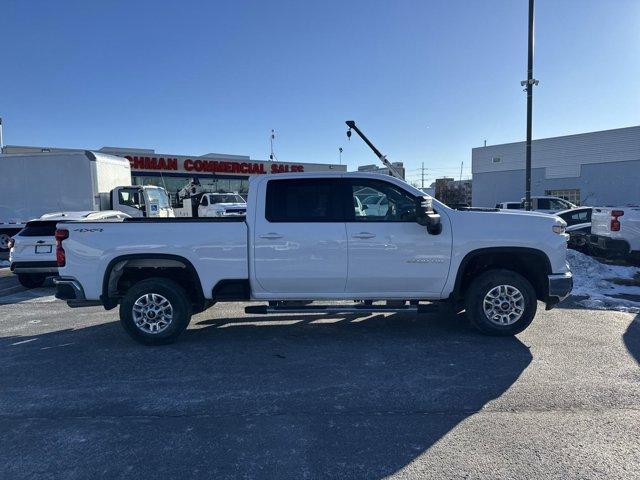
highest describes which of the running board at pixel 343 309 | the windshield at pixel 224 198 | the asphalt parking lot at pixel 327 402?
the windshield at pixel 224 198

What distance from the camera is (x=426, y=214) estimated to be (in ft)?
17.0

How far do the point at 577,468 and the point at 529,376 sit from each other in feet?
5.06

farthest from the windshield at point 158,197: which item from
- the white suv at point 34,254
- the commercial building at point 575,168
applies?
the commercial building at point 575,168

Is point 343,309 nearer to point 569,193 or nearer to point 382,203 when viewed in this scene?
point 382,203

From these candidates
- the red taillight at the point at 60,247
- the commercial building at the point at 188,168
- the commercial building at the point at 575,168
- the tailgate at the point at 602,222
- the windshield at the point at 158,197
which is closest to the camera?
the red taillight at the point at 60,247

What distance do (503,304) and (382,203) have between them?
77.1 inches

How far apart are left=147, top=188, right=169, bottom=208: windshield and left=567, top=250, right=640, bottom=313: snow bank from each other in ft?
44.6

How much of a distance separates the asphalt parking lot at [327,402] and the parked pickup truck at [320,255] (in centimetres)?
52

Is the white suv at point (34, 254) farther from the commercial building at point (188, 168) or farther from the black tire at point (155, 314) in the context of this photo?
the commercial building at point (188, 168)

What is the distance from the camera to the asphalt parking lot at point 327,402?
3062mm

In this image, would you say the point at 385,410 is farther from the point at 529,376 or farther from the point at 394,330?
the point at 394,330

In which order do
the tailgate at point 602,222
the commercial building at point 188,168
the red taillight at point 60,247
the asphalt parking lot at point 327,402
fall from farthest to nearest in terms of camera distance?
the commercial building at point 188,168, the tailgate at point 602,222, the red taillight at point 60,247, the asphalt parking lot at point 327,402

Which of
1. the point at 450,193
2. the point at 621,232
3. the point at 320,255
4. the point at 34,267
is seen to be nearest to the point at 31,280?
the point at 34,267

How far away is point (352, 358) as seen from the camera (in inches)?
198
